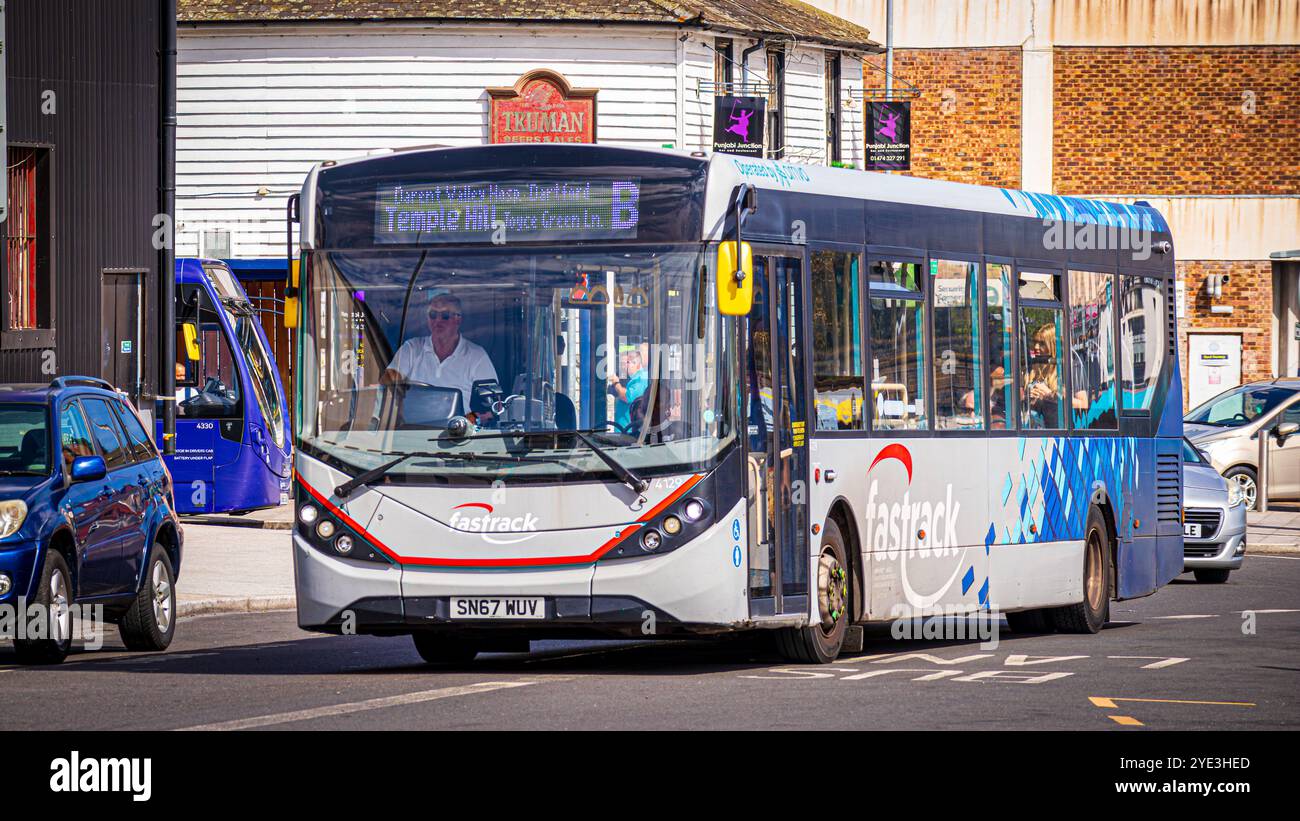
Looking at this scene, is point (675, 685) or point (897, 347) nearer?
point (675, 685)

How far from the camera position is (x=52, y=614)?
43.6ft

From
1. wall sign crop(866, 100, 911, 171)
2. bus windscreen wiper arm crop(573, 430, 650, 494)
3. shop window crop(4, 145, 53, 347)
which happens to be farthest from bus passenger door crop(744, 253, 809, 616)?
wall sign crop(866, 100, 911, 171)

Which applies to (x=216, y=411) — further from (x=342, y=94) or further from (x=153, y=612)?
(x=153, y=612)

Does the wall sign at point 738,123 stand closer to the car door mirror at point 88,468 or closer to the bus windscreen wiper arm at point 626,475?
the car door mirror at point 88,468

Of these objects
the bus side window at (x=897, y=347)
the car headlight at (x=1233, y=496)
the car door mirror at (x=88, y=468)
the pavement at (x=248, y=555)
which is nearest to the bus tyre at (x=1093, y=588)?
the bus side window at (x=897, y=347)

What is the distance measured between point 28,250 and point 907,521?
46.3ft

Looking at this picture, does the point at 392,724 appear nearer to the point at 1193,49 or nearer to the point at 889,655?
the point at 889,655

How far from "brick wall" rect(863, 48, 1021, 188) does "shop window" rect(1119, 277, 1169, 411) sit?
29.6m

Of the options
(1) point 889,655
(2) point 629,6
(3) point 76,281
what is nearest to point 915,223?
(1) point 889,655

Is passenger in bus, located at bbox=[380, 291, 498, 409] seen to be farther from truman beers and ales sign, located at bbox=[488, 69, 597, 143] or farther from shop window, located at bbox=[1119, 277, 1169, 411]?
truman beers and ales sign, located at bbox=[488, 69, 597, 143]

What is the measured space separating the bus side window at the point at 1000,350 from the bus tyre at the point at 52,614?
20.4 feet

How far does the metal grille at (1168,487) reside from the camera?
18.3 m

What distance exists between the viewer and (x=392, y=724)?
994cm

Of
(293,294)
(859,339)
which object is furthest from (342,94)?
(293,294)
